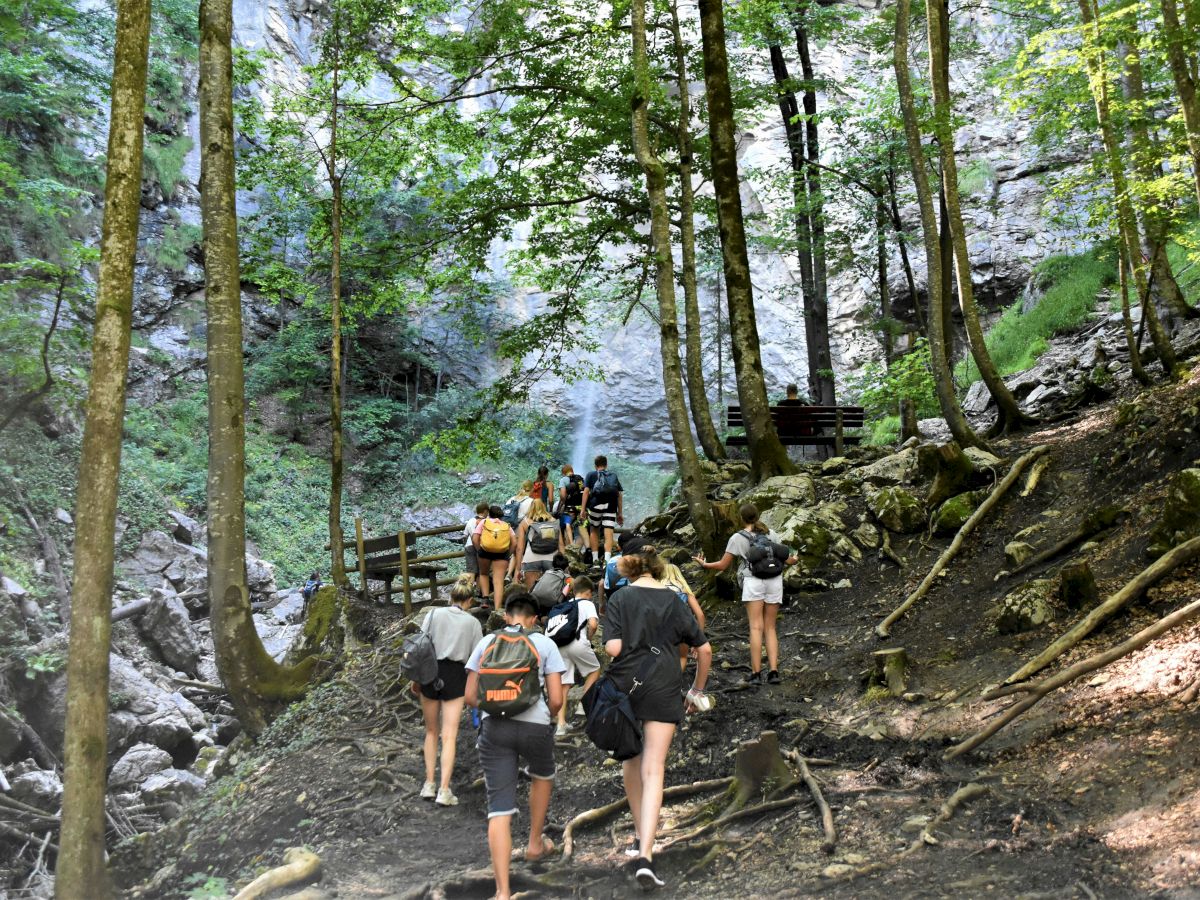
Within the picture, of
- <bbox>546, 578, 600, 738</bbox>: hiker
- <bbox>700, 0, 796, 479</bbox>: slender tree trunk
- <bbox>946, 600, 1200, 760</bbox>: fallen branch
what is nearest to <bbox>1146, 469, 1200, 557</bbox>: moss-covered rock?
<bbox>946, 600, 1200, 760</bbox>: fallen branch

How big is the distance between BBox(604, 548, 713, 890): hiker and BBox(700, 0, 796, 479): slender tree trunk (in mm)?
7008

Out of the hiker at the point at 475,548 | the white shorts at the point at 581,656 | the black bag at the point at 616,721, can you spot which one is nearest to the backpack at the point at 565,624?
the white shorts at the point at 581,656

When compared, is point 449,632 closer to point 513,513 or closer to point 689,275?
point 513,513

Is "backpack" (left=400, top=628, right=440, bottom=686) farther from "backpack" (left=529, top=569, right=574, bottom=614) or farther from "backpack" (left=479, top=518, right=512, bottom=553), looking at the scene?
"backpack" (left=479, top=518, right=512, bottom=553)

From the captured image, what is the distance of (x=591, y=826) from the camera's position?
576 centimetres

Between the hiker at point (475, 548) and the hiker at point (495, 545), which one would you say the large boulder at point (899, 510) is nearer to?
the hiker at point (495, 545)

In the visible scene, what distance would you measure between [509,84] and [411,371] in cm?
2031

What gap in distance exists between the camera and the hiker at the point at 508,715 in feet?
15.5

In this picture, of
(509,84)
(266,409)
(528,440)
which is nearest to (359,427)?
(266,409)

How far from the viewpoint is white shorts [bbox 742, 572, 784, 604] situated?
7480 millimetres

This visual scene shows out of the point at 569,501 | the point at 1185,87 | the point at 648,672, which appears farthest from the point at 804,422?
the point at 648,672

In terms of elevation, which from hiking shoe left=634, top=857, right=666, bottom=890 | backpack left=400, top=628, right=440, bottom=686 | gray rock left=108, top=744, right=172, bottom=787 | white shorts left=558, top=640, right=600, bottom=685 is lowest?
gray rock left=108, top=744, right=172, bottom=787

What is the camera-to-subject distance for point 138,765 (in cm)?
1020

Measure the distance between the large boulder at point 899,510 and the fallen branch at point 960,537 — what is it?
34.9 inches
